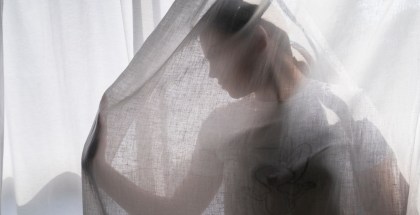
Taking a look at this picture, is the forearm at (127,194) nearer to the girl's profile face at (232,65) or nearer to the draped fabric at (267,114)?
the draped fabric at (267,114)

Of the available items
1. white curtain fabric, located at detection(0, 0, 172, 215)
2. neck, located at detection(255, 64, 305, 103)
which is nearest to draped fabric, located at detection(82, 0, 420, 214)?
neck, located at detection(255, 64, 305, 103)

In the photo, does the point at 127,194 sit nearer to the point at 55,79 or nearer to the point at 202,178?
the point at 202,178

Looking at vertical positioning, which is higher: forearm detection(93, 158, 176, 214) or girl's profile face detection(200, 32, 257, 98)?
girl's profile face detection(200, 32, 257, 98)

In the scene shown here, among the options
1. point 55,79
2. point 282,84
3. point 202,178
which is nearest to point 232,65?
point 282,84

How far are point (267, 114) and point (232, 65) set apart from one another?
10cm

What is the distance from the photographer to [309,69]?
78 centimetres

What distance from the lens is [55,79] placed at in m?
0.96

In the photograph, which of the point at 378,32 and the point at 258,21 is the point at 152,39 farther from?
the point at 378,32

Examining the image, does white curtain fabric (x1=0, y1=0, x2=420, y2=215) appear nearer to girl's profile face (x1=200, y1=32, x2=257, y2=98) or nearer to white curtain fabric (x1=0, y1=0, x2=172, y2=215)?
white curtain fabric (x1=0, y1=0, x2=172, y2=215)

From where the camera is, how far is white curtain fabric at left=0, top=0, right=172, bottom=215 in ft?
3.06

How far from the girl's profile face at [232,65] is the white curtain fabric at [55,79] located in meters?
0.24

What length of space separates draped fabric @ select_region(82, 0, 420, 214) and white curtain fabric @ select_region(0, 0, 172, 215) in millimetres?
204

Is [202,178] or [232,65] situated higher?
[232,65]

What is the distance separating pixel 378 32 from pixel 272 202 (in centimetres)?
33
